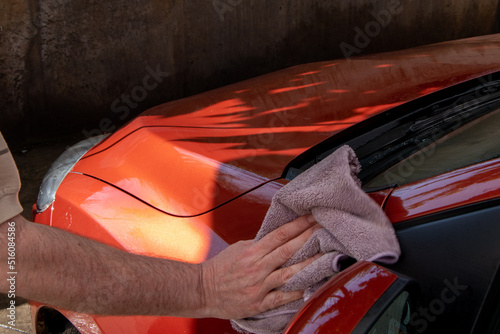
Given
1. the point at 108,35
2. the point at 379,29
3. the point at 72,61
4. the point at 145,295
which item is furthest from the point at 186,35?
the point at 145,295

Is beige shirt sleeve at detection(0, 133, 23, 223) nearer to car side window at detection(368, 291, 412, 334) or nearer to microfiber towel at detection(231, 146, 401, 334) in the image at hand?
microfiber towel at detection(231, 146, 401, 334)

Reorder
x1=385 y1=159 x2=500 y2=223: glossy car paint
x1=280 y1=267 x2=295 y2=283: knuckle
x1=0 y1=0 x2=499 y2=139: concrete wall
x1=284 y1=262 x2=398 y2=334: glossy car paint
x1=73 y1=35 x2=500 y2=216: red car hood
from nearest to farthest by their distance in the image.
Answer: x1=284 y1=262 x2=398 y2=334: glossy car paint → x1=385 y1=159 x2=500 y2=223: glossy car paint → x1=280 y1=267 x2=295 y2=283: knuckle → x1=73 y1=35 x2=500 y2=216: red car hood → x1=0 y1=0 x2=499 y2=139: concrete wall

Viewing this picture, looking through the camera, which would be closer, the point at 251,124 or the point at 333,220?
the point at 333,220

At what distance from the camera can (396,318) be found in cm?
111

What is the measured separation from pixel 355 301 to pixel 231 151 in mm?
874

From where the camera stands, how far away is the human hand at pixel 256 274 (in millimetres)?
1285

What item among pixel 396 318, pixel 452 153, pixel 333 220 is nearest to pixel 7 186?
pixel 333 220

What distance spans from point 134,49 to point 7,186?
3035 millimetres

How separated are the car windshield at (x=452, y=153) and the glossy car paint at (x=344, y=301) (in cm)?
40

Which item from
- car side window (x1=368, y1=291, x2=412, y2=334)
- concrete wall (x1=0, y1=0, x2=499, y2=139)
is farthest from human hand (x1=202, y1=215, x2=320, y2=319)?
concrete wall (x1=0, y1=0, x2=499, y2=139)

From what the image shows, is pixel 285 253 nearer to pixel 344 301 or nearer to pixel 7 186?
pixel 344 301

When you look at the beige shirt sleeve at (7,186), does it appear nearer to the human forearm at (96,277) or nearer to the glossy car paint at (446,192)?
the human forearm at (96,277)

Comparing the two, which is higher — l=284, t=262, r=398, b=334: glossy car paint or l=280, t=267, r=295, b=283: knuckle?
l=284, t=262, r=398, b=334: glossy car paint

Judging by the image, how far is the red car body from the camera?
1.20 meters
